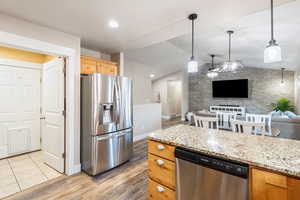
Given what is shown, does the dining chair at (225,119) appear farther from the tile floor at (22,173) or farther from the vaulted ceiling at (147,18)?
the tile floor at (22,173)

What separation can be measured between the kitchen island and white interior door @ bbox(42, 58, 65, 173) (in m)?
1.86

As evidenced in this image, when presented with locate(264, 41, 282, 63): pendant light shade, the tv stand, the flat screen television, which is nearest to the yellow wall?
locate(264, 41, 282, 63): pendant light shade

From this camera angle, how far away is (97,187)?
2.27 metres

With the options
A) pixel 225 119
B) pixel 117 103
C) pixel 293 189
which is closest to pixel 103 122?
pixel 117 103

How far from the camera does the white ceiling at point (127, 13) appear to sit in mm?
1780

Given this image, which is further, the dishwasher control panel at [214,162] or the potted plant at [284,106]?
the potted plant at [284,106]

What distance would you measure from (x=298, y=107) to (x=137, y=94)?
21.2 ft

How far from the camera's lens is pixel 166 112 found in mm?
9320

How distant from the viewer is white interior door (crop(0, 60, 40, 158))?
3268mm

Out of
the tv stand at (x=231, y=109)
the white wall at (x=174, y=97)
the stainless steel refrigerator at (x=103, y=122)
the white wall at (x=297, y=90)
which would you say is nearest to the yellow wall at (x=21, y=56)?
the stainless steel refrigerator at (x=103, y=122)

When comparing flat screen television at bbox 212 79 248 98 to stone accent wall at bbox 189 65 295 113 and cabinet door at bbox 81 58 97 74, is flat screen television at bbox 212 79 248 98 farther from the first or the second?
cabinet door at bbox 81 58 97 74

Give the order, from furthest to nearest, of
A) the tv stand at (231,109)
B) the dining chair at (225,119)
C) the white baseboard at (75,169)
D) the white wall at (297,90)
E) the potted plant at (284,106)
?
the tv stand at (231,109) < the potted plant at (284,106) < the white wall at (297,90) < the dining chair at (225,119) < the white baseboard at (75,169)

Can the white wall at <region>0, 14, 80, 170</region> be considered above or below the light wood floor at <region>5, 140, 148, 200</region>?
above

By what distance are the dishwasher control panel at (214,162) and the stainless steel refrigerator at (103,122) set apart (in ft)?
5.18
